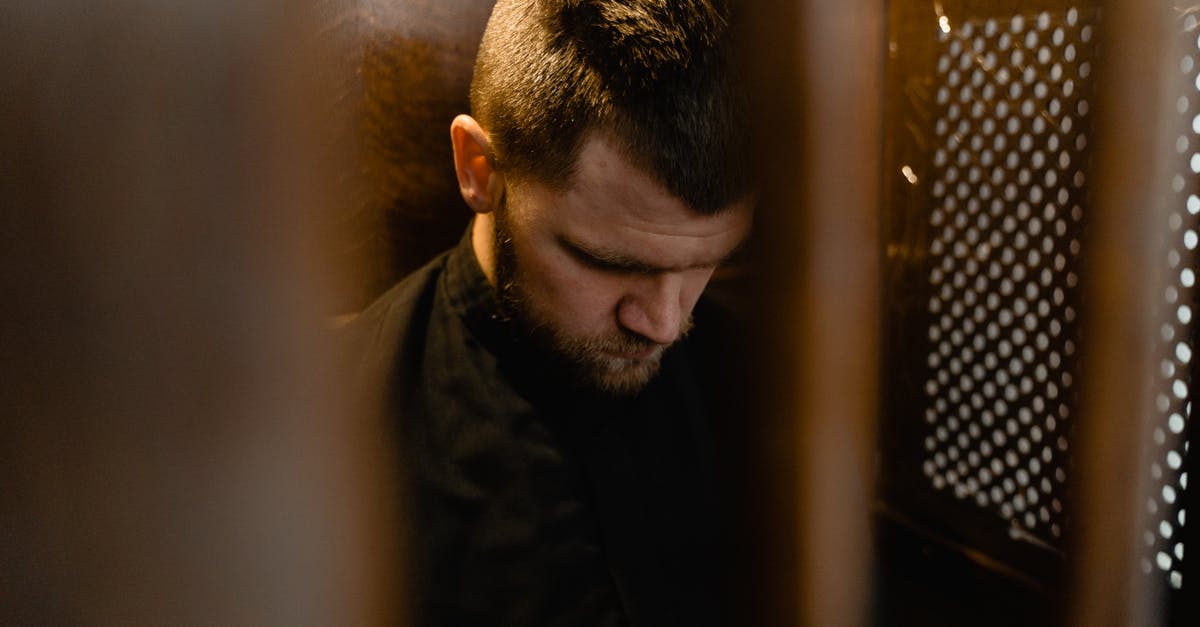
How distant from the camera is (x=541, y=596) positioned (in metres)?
0.55

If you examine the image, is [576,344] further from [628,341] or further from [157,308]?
[157,308]

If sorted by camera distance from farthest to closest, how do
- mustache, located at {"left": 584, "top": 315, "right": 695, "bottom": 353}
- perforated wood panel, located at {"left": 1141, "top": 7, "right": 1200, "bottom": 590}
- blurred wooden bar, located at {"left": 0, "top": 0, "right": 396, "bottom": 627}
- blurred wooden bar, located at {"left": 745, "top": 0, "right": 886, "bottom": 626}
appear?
perforated wood panel, located at {"left": 1141, "top": 7, "right": 1200, "bottom": 590}
mustache, located at {"left": 584, "top": 315, "right": 695, "bottom": 353}
blurred wooden bar, located at {"left": 745, "top": 0, "right": 886, "bottom": 626}
blurred wooden bar, located at {"left": 0, "top": 0, "right": 396, "bottom": 627}

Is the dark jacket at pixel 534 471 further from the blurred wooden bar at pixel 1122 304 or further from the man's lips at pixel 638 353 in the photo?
the blurred wooden bar at pixel 1122 304

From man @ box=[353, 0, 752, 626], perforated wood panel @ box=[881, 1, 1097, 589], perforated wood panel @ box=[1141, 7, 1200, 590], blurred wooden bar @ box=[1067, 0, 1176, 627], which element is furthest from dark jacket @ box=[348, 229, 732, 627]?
perforated wood panel @ box=[1141, 7, 1200, 590]

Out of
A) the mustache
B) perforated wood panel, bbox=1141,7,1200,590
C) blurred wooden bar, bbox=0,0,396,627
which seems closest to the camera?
blurred wooden bar, bbox=0,0,396,627

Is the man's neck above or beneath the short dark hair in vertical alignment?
beneath

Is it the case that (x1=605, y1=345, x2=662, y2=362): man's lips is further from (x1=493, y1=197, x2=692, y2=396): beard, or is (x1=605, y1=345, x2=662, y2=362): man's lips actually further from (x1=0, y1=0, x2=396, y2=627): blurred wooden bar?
(x1=0, y1=0, x2=396, y2=627): blurred wooden bar

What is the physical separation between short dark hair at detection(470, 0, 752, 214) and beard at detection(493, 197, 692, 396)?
0.05 metres

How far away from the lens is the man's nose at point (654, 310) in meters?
0.51

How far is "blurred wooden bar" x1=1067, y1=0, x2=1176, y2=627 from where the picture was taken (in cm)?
60

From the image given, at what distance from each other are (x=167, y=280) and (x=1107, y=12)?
0.67m

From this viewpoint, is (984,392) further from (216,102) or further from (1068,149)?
(216,102)

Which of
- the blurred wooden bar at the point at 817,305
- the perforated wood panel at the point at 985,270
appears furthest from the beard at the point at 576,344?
the perforated wood panel at the point at 985,270

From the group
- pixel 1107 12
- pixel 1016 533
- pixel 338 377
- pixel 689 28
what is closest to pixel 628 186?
pixel 689 28
